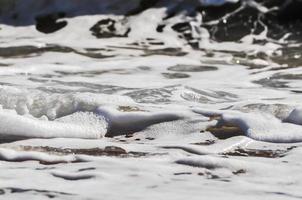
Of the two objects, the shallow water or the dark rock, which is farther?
the dark rock

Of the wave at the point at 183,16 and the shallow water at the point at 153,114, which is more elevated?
the wave at the point at 183,16

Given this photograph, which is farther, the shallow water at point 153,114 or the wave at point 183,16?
the wave at point 183,16

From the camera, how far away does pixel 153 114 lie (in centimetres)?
371

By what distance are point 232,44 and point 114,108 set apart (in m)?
4.45

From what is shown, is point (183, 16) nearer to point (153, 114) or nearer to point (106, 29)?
point (106, 29)

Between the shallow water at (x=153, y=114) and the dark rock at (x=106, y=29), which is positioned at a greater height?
the dark rock at (x=106, y=29)

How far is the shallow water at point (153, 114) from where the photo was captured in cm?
257

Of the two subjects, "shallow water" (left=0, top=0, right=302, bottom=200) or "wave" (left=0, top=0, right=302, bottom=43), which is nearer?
"shallow water" (left=0, top=0, right=302, bottom=200)

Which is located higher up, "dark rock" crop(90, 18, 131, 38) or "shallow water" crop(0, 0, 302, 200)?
"dark rock" crop(90, 18, 131, 38)

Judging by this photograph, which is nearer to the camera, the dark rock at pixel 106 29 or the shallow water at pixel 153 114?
the shallow water at pixel 153 114

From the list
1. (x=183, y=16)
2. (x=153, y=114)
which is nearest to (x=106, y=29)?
(x=183, y=16)

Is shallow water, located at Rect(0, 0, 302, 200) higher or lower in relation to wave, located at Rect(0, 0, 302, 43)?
lower

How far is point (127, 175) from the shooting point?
8.68 feet

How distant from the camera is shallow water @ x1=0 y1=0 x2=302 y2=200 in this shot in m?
2.57
